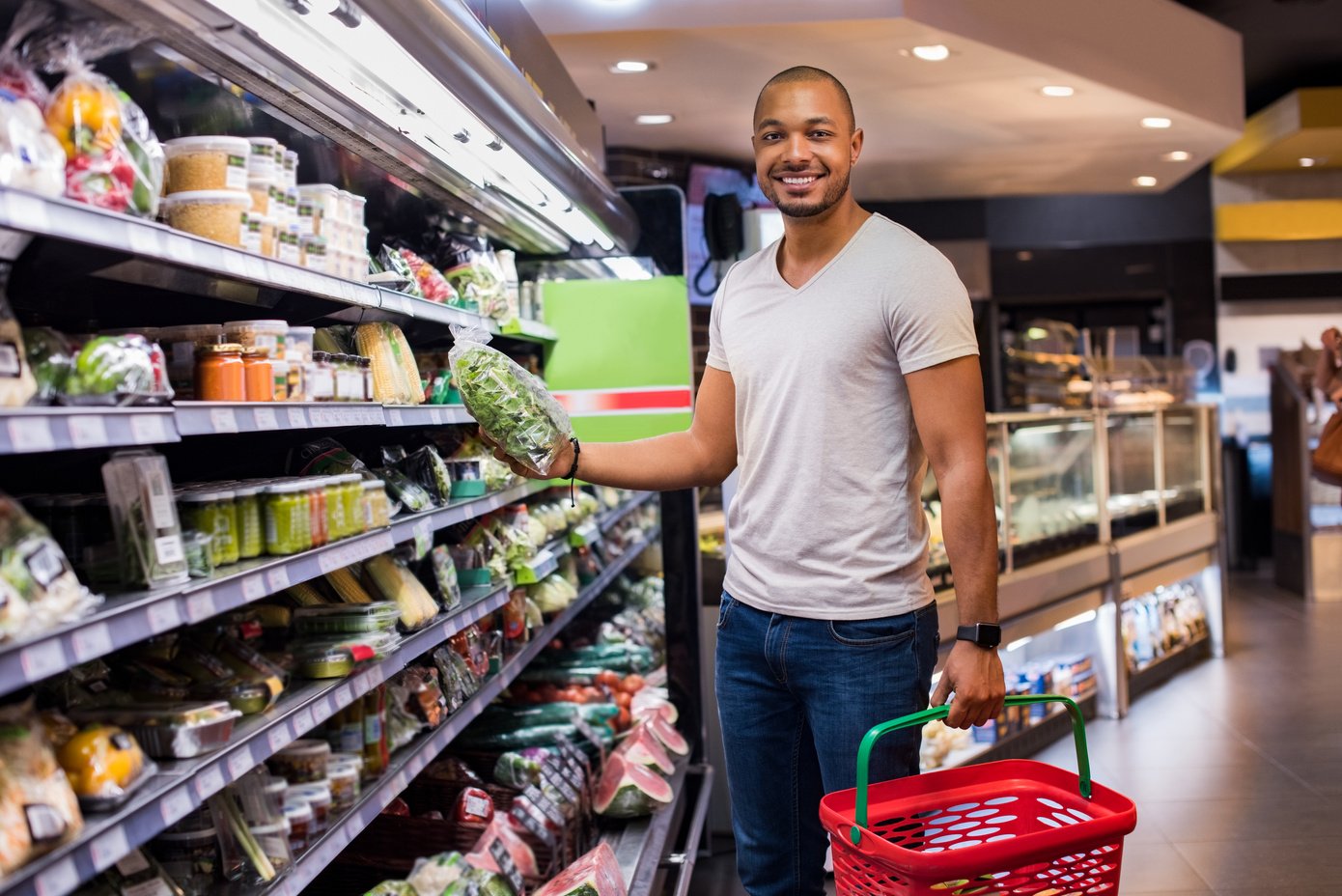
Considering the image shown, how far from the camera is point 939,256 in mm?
2238

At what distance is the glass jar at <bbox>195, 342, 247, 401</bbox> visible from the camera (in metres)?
1.98

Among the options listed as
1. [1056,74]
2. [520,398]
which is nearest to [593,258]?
[520,398]

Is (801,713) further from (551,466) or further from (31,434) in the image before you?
(31,434)

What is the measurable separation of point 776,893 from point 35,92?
5.92 ft

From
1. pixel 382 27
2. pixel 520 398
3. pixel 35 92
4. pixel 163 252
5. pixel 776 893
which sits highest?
pixel 382 27

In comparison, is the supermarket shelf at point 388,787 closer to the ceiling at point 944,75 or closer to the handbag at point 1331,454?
the ceiling at point 944,75

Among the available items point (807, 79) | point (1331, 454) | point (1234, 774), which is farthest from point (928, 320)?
point (1331, 454)

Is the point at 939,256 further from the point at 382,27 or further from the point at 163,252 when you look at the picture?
the point at 163,252

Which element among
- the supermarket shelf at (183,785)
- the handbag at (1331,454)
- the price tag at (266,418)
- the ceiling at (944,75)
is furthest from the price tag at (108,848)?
the handbag at (1331,454)

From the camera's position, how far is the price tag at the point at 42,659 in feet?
4.28

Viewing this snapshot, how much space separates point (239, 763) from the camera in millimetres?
1802

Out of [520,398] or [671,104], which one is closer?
[520,398]

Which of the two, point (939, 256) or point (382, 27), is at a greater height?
point (382, 27)

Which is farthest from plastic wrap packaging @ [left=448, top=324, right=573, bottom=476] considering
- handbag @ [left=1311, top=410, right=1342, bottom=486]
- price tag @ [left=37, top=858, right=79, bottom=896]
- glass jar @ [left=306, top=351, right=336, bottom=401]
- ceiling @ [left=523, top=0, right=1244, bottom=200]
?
handbag @ [left=1311, top=410, right=1342, bottom=486]
